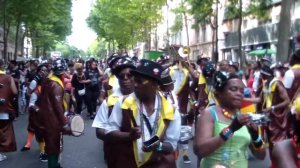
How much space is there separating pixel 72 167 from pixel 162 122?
5129mm

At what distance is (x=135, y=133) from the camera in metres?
4.01

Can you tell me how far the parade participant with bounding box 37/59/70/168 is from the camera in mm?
7715

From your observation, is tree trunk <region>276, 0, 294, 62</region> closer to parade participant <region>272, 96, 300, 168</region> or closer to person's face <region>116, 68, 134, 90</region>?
person's face <region>116, 68, 134, 90</region>

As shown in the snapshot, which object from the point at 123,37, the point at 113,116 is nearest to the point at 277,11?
the point at 123,37

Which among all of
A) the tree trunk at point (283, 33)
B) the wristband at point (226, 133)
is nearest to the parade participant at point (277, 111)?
the wristband at point (226, 133)

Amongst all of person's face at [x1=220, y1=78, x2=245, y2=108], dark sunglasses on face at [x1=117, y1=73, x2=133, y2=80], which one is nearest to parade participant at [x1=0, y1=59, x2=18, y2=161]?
dark sunglasses on face at [x1=117, y1=73, x2=133, y2=80]

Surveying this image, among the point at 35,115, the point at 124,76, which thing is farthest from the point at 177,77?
the point at 124,76

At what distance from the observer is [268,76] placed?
328 inches

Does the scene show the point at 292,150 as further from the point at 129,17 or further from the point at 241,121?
the point at 129,17

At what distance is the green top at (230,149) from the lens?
3.71 meters

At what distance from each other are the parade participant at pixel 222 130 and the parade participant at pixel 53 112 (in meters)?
4.23

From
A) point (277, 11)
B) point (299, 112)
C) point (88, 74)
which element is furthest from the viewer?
point (277, 11)

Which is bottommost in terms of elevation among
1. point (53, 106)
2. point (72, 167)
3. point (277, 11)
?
point (72, 167)

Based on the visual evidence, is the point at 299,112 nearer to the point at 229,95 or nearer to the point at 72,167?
the point at 229,95
